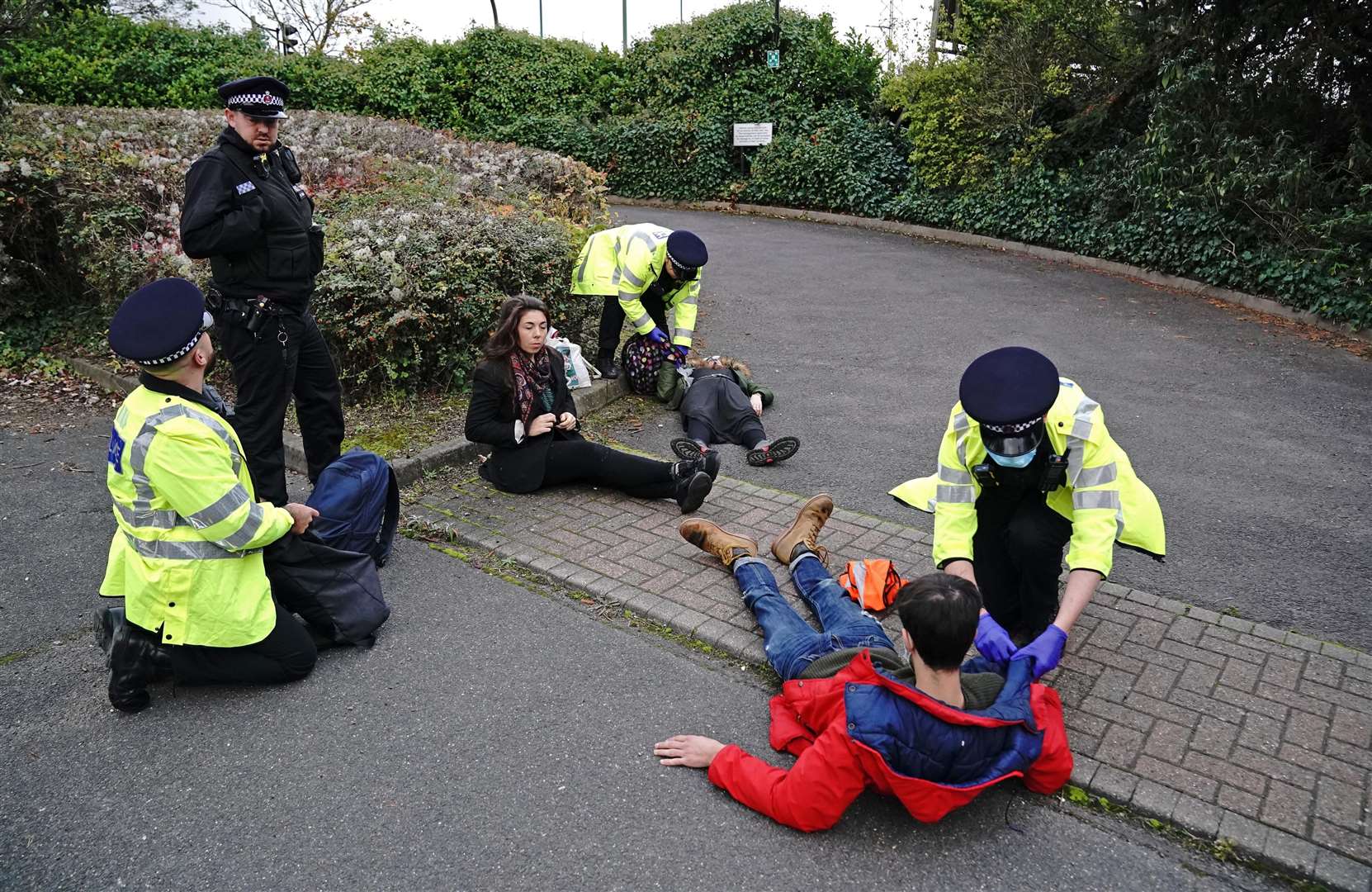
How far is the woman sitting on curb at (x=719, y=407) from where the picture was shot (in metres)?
6.09

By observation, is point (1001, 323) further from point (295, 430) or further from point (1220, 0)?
point (295, 430)

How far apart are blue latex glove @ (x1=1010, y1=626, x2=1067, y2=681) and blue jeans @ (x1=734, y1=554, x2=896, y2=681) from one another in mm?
547

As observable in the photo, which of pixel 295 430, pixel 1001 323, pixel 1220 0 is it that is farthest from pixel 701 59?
pixel 295 430

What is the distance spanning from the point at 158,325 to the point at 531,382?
2281 mm

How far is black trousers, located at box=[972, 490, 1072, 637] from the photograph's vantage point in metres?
3.69

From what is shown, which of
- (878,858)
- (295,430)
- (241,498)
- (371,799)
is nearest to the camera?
(878,858)

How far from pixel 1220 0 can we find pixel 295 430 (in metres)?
11.0

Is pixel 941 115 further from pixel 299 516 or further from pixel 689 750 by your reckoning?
pixel 689 750

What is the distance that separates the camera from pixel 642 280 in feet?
22.9

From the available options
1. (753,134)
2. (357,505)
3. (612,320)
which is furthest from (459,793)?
(753,134)

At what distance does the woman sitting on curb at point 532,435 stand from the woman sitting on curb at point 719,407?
0.61 m

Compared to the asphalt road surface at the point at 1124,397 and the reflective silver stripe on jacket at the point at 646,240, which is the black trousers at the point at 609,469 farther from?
the reflective silver stripe on jacket at the point at 646,240

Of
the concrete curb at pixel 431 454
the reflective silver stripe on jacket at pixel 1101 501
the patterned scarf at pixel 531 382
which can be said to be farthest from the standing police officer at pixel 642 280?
the reflective silver stripe on jacket at pixel 1101 501

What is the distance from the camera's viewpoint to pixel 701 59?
1942 centimetres
